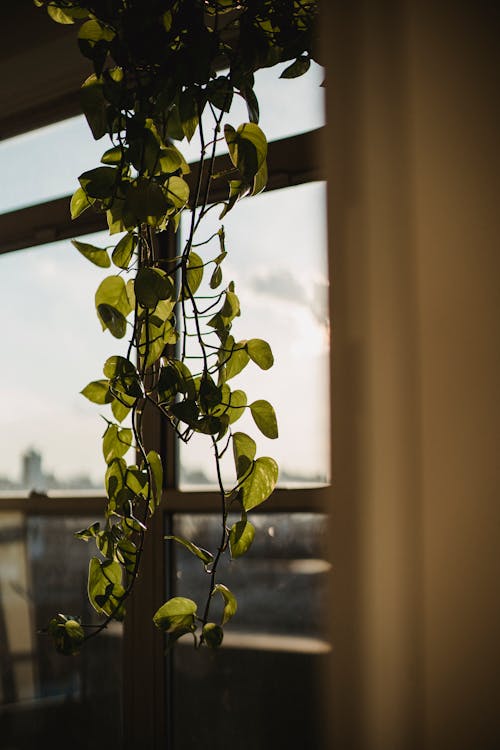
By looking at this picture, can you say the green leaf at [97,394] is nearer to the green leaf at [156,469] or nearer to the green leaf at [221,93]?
the green leaf at [156,469]

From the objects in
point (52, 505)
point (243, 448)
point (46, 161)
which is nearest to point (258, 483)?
point (243, 448)

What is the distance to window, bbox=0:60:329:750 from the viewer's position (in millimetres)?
1663

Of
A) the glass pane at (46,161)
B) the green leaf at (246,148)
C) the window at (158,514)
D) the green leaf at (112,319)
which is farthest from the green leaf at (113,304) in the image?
the glass pane at (46,161)

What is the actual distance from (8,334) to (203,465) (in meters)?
0.84

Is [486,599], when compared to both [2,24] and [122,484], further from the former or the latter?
[2,24]

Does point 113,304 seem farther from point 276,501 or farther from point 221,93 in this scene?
point 276,501

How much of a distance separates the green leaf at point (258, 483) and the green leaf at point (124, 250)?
31 cm

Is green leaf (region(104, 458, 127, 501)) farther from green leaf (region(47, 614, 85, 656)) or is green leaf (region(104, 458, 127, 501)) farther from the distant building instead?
the distant building

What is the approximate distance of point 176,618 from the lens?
0.91m

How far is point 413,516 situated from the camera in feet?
3.31

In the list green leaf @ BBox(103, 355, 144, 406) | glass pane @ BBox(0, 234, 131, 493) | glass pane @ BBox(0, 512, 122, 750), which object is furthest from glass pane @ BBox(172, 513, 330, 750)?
green leaf @ BBox(103, 355, 144, 406)

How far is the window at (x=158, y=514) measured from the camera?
5.46 ft

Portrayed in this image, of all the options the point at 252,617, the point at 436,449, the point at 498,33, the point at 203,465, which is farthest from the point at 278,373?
the point at 498,33

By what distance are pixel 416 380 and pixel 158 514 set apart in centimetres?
98
